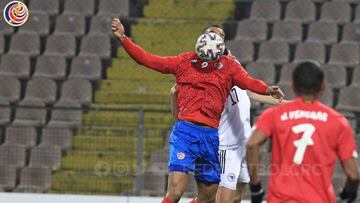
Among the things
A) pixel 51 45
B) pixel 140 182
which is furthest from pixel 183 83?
pixel 51 45

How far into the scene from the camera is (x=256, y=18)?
15.0 meters

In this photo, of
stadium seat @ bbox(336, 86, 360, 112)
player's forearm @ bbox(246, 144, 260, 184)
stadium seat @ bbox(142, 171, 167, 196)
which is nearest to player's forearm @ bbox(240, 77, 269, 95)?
player's forearm @ bbox(246, 144, 260, 184)

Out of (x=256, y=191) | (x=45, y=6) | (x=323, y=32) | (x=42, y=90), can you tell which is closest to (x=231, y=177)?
(x=256, y=191)

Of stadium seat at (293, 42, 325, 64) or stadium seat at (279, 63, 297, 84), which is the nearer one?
stadium seat at (279, 63, 297, 84)

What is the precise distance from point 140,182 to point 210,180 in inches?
147

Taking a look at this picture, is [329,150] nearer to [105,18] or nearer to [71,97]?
[71,97]

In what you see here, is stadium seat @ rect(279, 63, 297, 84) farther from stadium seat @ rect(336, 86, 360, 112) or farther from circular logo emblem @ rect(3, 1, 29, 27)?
circular logo emblem @ rect(3, 1, 29, 27)

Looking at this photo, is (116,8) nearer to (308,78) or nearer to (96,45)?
(96,45)

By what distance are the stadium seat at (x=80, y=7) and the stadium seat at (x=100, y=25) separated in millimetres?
219

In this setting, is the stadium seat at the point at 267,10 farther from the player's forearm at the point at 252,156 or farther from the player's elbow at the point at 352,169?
the player's elbow at the point at 352,169

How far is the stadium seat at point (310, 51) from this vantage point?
1441 centimetres

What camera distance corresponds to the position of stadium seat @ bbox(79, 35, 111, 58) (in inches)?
578

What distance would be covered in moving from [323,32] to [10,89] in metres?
4.82

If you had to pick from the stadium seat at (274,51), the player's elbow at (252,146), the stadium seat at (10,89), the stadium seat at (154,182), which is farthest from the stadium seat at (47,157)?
the player's elbow at (252,146)
